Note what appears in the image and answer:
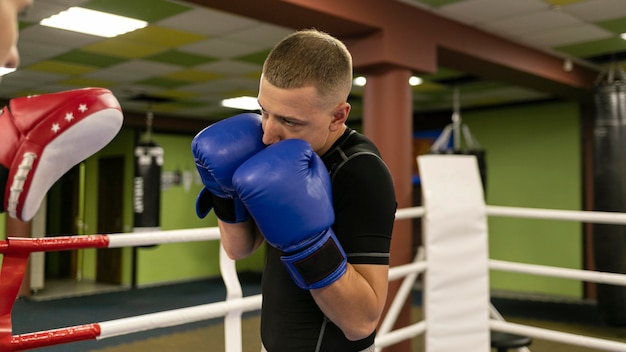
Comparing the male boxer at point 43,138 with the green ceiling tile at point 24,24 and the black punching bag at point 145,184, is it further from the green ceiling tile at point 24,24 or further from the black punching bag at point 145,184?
Result: the black punching bag at point 145,184

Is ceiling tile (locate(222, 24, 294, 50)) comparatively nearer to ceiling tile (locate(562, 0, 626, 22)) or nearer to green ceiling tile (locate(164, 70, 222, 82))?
green ceiling tile (locate(164, 70, 222, 82))

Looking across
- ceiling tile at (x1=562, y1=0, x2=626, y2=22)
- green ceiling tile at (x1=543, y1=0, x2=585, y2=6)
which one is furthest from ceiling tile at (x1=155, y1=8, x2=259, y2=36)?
ceiling tile at (x1=562, y1=0, x2=626, y2=22)

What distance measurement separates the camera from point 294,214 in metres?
0.92

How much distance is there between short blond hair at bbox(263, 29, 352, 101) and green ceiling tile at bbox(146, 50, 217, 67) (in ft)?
12.6

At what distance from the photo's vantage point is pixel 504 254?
6859mm

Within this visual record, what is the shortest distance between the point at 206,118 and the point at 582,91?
5.15 metres

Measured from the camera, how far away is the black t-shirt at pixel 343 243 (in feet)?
3.23

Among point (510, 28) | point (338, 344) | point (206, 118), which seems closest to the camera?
point (338, 344)

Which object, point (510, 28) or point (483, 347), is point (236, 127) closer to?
point (483, 347)

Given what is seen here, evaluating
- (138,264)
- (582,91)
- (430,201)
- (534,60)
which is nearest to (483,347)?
(430,201)

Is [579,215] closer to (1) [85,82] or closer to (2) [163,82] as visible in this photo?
(2) [163,82]

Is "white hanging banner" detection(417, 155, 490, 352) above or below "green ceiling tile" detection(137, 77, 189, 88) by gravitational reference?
below

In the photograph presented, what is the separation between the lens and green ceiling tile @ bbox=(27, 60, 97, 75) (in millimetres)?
4980

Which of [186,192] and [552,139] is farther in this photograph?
[186,192]
